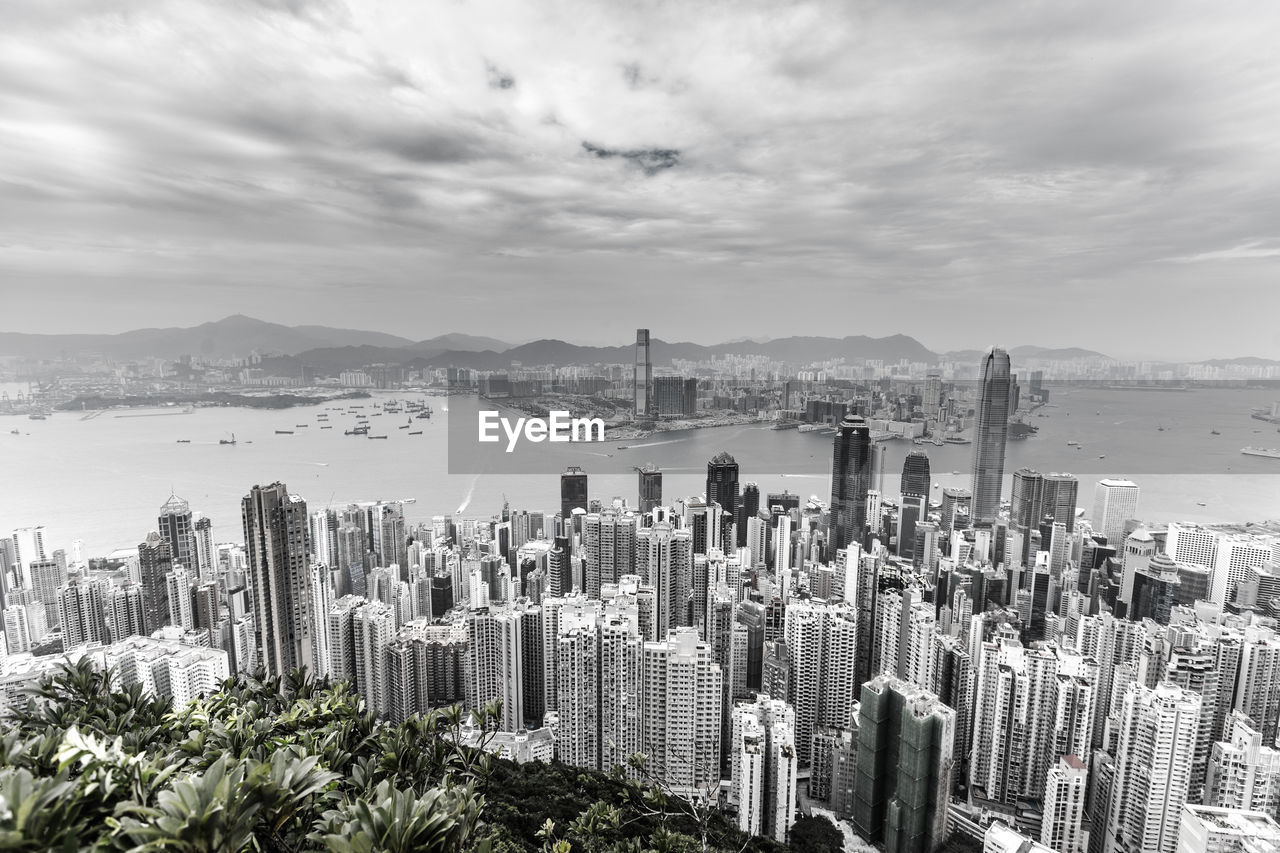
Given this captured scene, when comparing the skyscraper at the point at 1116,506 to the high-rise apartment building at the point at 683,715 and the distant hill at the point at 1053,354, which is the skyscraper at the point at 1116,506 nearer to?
the distant hill at the point at 1053,354

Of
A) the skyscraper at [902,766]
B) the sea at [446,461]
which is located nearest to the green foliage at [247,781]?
the skyscraper at [902,766]

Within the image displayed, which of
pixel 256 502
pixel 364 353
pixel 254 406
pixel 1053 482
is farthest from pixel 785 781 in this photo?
pixel 254 406

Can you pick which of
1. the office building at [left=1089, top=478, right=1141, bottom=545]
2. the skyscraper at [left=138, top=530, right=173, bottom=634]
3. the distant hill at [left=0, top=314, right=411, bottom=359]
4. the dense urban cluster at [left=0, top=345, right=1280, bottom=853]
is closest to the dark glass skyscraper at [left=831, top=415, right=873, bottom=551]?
the dense urban cluster at [left=0, top=345, right=1280, bottom=853]

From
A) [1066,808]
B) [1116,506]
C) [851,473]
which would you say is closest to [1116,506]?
[1116,506]

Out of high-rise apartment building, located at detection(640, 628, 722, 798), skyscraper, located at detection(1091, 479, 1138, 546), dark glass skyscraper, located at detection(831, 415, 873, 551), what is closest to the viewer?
high-rise apartment building, located at detection(640, 628, 722, 798)

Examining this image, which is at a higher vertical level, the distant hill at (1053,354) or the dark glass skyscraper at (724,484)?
the distant hill at (1053,354)

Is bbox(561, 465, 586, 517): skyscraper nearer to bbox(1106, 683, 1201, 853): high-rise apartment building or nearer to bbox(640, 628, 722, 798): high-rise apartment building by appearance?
bbox(640, 628, 722, 798): high-rise apartment building

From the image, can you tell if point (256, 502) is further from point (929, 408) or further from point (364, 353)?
point (929, 408)
